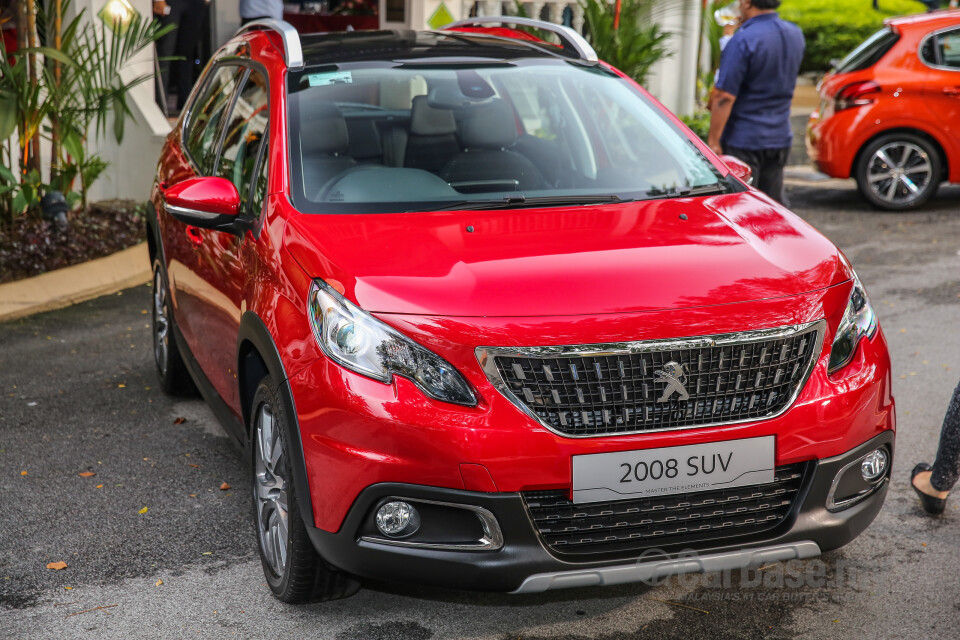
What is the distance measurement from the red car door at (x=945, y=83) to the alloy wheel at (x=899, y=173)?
261 mm

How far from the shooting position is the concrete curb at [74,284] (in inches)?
278

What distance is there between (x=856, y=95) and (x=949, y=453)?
656 cm

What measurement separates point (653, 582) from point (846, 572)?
0.63 m

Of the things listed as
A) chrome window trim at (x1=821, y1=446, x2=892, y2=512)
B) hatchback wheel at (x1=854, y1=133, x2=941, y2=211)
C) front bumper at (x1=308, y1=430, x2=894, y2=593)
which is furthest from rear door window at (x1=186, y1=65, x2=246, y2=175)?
hatchback wheel at (x1=854, y1=133, x2=941, y2=211)

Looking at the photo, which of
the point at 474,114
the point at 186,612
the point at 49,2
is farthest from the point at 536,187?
the point at 49,2

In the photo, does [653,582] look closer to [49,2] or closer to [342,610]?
[342,610]

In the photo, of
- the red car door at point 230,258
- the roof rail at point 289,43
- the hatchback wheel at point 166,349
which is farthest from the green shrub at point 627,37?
the red car door at point 230,258

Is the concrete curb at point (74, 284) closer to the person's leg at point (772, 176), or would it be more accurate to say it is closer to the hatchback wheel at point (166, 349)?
the hatchback wheel at point (166, 349)

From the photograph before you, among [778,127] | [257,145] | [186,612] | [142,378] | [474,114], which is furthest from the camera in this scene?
[778,127]

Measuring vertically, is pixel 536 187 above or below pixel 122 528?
above

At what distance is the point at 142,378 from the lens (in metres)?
5.70

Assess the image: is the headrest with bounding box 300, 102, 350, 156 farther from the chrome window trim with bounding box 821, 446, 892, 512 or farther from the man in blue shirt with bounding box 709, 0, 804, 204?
the man in blue shirt with bounding box 709, 0, 804, 204

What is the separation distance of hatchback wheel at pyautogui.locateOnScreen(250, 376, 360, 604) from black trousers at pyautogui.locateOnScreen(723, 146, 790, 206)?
5.13 metres

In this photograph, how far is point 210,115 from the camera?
4.75 m
